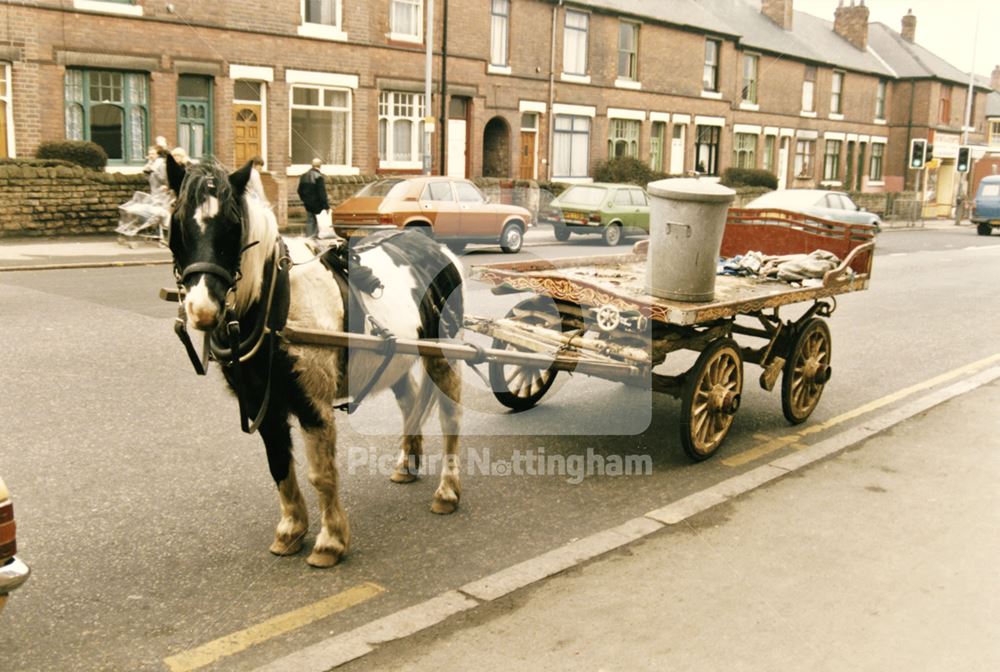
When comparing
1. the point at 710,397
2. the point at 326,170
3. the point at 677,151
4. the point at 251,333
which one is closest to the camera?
the point at 251,333

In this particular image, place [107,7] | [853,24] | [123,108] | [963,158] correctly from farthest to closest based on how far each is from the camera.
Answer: [853,24] → [963,158] → [123,108] → [107,7]

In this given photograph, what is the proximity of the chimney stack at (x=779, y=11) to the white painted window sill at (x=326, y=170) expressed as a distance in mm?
31190

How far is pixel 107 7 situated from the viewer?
22.2 metres

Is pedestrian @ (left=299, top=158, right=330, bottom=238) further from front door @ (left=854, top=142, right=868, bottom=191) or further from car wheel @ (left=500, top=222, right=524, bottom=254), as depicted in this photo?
front door @ (left=854, top=142, right=868, bottom=191)

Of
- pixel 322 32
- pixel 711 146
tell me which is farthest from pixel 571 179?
pixel 322 32

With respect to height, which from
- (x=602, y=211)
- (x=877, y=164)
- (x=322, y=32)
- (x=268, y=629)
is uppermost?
(x=322, y=32)

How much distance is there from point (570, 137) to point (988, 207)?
17.8 m

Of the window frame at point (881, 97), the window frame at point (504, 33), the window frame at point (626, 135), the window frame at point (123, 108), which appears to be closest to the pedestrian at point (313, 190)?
the window frame at point (123, 108)

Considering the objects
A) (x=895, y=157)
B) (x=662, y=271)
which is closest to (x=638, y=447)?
(x=662, y=271)

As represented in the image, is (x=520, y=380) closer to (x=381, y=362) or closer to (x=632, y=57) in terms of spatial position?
(x=381, y=362)

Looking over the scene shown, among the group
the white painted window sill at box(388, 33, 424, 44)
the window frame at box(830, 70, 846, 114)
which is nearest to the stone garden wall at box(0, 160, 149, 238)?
A: the white painted window sill at box(388, 33, 424, 44)

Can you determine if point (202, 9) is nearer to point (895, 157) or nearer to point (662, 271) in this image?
point (662, 271)

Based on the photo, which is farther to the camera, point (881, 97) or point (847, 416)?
point (881, 97)

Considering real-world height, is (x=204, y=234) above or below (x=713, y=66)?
below
